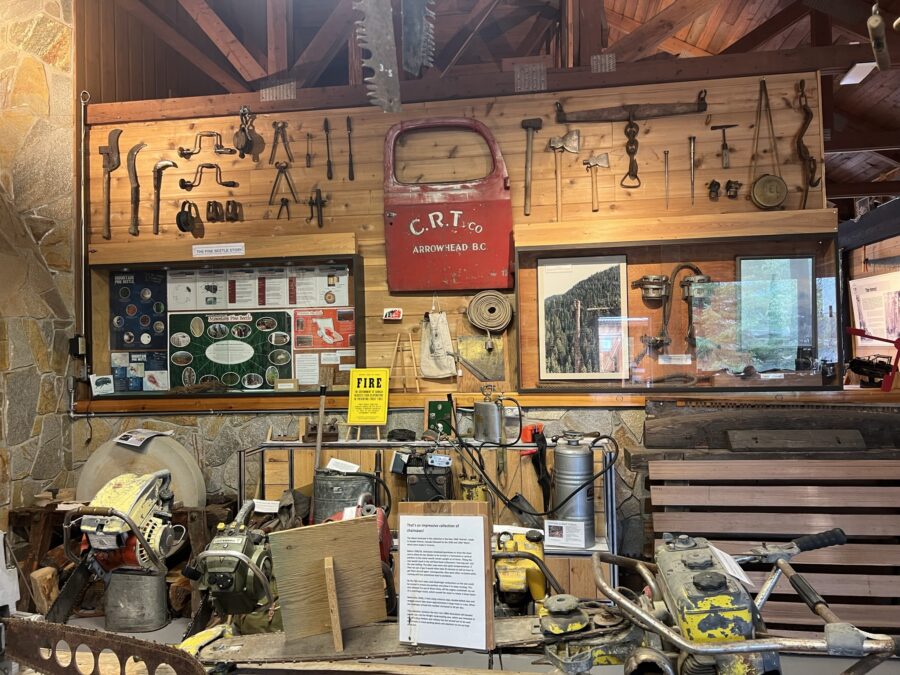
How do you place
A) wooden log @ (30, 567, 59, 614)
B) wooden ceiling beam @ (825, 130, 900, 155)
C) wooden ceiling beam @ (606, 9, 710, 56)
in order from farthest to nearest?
wooden ceiling beam @ (606, 9, 710, 56), wooden ceiling beam @ (825, 130, 900, 155), wooden log @ (30, 567, 59, 614)

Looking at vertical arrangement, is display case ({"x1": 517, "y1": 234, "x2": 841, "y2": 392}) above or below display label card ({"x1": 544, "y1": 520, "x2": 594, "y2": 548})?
above

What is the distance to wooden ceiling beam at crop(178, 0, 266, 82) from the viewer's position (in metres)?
4.98

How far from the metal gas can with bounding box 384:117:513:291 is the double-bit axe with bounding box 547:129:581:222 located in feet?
1.24

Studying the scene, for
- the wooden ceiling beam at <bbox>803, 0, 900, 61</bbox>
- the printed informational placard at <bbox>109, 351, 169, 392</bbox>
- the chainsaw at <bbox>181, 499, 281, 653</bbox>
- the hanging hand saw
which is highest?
the wooden ceiling beam at <bbox>803, 0, 900, 61</bbox>

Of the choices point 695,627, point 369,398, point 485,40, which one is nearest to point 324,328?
point 369,398

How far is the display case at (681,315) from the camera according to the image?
412 centimetres

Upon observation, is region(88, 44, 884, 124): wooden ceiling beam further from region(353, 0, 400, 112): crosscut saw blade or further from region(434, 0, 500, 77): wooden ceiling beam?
region(353, 0, 400, 112): crosscut saw blade

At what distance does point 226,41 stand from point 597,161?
130 inches

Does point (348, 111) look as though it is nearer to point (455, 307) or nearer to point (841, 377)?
point (455, 307)

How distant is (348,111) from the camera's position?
4656 millimetres

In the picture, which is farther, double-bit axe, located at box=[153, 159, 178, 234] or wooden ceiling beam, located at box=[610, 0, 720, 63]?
double-bit axe, located at box=[153, 159, 178, 234]

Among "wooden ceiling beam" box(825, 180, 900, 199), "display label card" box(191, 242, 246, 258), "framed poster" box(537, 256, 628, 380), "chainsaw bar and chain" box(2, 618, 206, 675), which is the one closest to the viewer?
"chainsaw bar and chain" box(2, 618, 206, 675)

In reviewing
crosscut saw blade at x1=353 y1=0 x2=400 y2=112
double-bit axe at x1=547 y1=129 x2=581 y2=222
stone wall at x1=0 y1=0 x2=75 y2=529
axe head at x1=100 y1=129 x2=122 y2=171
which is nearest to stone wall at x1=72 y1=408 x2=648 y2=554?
stone wall at x1=0 y1=0 x2=75 y2=529

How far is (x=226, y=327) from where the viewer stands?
4785 mm
